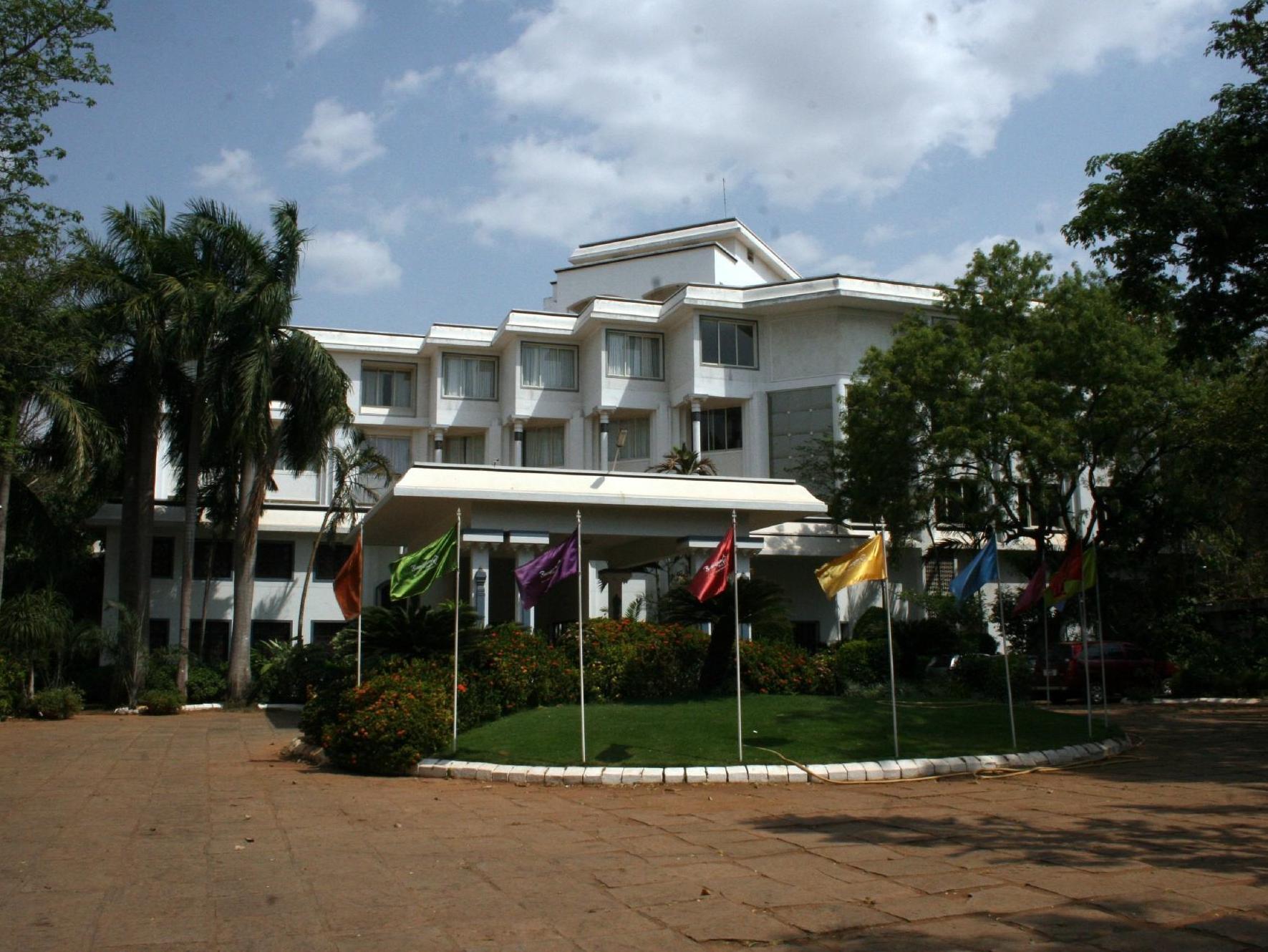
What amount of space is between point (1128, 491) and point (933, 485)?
484cm

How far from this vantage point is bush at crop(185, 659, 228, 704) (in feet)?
92.9

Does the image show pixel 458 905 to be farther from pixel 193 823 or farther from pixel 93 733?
pixel 93 733

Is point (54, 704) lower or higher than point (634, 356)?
lower

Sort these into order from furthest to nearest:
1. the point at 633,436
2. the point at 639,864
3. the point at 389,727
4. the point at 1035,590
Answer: the point at 633,436
the point at 1035,590
the point at 389,727
the point at 639,864

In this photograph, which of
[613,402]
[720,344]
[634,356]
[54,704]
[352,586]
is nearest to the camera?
[352,586]

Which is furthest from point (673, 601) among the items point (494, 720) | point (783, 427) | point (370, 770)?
point (783, 427)

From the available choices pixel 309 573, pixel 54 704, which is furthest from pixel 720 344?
pixel 54 704

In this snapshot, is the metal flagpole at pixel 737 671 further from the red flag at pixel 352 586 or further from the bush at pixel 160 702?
the bush at pixel 160 702

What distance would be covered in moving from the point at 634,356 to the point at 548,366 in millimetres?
3315

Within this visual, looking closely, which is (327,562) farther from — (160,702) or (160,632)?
(160,702)

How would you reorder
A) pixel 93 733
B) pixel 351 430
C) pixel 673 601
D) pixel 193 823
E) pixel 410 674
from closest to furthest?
pixel 193 823
pixel 410 674
pixel 673 601
pixel 93 733
pixel 351 430

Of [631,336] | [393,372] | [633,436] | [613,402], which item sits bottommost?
[633,436]

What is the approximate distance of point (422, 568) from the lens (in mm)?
14602

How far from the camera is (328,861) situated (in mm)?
8102
